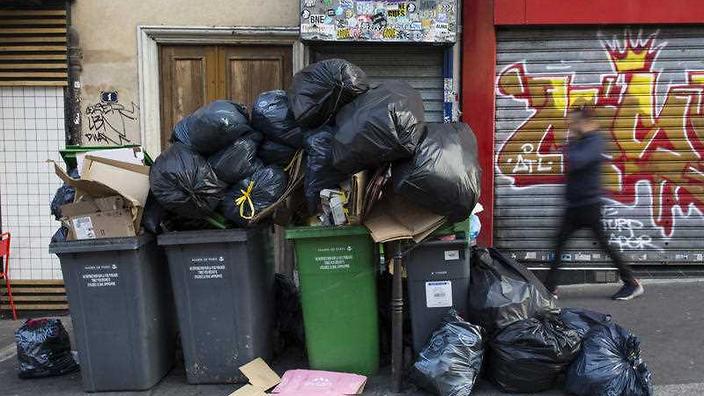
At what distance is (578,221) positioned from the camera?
Result: 191 inches

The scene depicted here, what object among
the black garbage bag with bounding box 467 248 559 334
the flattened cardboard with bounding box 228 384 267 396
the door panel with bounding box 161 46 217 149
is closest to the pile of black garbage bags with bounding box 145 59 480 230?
the black garbage bag with bounding box 467 248 559 334

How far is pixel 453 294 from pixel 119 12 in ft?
16.1

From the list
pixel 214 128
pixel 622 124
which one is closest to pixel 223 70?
pixel 214 128

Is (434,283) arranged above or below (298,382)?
above

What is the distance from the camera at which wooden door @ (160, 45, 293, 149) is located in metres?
7.00

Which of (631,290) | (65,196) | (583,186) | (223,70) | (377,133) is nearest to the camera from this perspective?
(377,133)

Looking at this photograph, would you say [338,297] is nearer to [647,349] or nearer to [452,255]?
[452,255]

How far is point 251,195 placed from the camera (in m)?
4.24

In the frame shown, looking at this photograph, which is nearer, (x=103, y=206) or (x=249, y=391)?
(x=249, y=391)

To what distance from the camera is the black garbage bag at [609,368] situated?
381 cm

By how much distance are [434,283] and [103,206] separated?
2.28 meters

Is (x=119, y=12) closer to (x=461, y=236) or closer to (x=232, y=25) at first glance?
(x=232, y=25)

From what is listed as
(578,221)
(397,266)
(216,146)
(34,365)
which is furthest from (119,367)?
(578,221)

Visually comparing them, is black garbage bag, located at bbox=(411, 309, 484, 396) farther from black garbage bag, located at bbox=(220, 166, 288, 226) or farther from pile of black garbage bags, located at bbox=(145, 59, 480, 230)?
black garbage bag, located at bbox=(220, 166, 288, 226)
